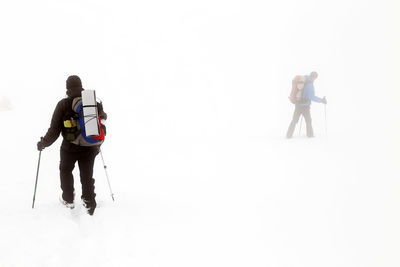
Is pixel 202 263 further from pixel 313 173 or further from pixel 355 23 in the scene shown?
pixel 355 23

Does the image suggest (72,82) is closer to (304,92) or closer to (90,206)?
(90,206)

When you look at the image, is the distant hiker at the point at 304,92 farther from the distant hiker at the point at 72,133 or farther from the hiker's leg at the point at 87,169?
the hiker's leg at the point at 87,169

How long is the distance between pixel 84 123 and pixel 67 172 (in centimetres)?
99

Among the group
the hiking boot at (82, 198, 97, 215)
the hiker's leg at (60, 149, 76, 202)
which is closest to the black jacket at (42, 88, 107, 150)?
the hiker's leg at (60, 149, 76, 202)

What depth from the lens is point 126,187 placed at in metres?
7.14

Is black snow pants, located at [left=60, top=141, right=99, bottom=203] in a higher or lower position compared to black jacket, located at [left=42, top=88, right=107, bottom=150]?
lower

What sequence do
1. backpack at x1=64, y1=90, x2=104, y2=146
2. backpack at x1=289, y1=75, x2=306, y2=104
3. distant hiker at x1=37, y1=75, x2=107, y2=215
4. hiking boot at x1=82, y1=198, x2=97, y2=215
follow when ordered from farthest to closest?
backpack at x1=289, y1=75, x2=306, y2=104, hiking boot at x1=82, y1=198, x2=97, y2=215, distant hiker at x1=37, y1=75, x2=107, y2=215, backpack at x1=64, y1=90, x2=104, y2=146

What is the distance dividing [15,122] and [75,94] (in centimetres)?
1214

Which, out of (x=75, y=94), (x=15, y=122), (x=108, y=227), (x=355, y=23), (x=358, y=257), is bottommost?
(x=358, y=257)

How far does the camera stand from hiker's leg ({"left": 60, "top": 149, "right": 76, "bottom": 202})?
4.86m

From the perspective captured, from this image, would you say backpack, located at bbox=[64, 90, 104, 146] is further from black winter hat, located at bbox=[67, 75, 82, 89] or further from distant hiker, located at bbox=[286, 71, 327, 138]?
distant hiker, located at bbox=[286, 71, 327, 138]

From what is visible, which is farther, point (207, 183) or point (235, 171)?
point (235, 171)

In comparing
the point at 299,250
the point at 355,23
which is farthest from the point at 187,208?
the point at 355,23

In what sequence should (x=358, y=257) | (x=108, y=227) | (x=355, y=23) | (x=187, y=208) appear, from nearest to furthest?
(x=358, y=257)
(x=108, y=227)
(x=187, y=208)
(x=355, y=23)
